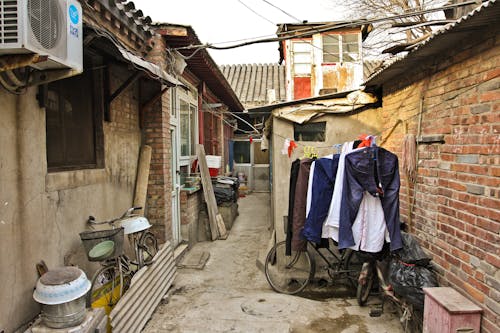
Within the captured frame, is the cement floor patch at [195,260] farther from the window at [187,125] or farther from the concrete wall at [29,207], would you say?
the concrete wall at [29,207]

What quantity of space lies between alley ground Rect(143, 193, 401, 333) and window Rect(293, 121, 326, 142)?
249 cm

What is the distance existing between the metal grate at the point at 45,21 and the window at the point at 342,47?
11.8 meters

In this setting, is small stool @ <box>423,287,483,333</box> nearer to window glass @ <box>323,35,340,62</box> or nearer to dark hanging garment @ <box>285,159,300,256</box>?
dark hanging garment @ <box>285,159,300,256</box>

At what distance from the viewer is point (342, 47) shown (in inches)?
507

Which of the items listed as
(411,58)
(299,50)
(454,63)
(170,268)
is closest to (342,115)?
(411,58)

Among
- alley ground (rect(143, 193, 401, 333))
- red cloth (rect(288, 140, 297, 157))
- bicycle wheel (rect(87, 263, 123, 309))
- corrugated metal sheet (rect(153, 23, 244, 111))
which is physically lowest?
alley ground (rect(143, 193, 401, 333))

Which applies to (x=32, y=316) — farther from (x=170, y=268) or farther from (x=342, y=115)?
(x=342, y=115)

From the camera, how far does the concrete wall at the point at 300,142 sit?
5666 millimetres

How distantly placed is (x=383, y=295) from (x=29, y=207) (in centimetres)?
421

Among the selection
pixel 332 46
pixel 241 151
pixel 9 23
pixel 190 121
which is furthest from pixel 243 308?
pixel 241 151

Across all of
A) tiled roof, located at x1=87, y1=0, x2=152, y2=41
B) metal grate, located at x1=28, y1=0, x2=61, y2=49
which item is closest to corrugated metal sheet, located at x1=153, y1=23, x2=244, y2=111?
tiled roof, located at x1=87, y1=0, x2=152, y2=41

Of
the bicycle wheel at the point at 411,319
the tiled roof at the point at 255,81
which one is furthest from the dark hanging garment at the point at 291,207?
the tiled roof at the point at 255,81

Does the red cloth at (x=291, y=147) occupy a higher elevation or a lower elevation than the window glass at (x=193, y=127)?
lower

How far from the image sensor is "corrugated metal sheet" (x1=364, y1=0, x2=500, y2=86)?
2525mm
